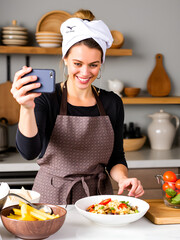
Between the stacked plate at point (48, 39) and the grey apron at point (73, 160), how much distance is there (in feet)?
4.65

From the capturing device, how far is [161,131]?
11.1 feet

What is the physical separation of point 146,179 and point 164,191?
4.71ft

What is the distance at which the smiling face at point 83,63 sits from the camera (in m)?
1.67

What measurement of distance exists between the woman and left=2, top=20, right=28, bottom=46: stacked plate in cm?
145

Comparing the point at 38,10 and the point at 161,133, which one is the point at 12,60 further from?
the point at 161,133

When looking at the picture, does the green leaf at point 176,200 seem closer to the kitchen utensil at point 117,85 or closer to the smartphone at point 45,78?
the smartphone at point 45,78

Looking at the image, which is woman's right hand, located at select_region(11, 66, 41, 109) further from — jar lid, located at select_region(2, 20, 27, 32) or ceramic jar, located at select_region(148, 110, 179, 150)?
ceramic jar, located at select_region(148, 110, 179, 150)

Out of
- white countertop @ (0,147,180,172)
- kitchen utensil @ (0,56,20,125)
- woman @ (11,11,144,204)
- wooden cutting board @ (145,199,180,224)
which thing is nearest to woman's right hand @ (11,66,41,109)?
woman @ (11,11,144,204)

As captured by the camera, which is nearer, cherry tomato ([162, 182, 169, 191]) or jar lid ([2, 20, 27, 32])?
cherry tomato ([162, 182, 169, 191])

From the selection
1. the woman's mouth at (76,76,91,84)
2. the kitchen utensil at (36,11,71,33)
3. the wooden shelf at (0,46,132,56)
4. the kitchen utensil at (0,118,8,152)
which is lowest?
the kitchen utensil at (0,118,8,152)

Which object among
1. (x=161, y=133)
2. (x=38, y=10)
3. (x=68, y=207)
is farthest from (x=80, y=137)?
(x=38, y=10)

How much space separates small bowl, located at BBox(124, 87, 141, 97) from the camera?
3.40m

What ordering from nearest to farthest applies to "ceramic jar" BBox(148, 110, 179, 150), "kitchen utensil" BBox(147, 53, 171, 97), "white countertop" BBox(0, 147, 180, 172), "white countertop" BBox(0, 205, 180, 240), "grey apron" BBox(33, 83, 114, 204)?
"white countertop" BBox(0, 205, 180, 240), "grey apron" BBox(33, 83, 114, 204), "white countertop" BBox(0, 147, 180, 172), "ceramic jar" BBox(148, 110, 179, 150), "kitchen utensil" BBox(147, 53, 171, 97)

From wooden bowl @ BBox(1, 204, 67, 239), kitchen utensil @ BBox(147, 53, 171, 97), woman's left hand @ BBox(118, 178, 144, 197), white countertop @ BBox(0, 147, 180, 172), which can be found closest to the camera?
wooden bowl @ BBox(1, 204, 67, 239)
